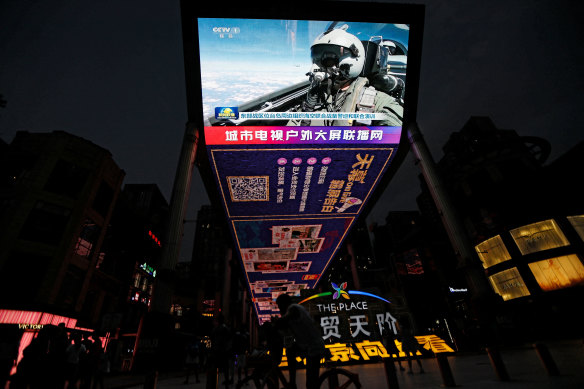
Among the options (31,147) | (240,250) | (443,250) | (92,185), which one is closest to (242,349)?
(240,250)

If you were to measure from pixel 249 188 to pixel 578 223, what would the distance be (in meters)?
26.9

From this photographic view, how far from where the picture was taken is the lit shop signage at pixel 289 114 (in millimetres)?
9367

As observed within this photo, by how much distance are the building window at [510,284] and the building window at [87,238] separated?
3389 cm

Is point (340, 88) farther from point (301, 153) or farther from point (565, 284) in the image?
point (565, 284)

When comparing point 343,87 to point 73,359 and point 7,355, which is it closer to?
point 73,359

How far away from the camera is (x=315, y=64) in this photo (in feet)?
32.6

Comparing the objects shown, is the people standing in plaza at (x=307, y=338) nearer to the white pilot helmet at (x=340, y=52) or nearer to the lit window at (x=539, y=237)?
the white pilot helmet at (x=340, y=52)

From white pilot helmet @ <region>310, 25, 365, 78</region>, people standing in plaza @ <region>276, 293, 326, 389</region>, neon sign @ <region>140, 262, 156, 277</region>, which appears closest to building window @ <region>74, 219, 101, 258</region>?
Answer: neon sign @ <region>140, 262, 156, 277</region>

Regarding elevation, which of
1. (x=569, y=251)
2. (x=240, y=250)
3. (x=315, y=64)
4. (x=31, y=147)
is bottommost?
(x=569, y=251)

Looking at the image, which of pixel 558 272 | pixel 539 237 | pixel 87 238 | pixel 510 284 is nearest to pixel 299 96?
pixel 87 238

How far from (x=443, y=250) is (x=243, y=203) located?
34853mm

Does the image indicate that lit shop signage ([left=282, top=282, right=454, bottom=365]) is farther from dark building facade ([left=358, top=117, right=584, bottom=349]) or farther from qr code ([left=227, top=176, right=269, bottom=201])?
qr code ([left=227, top=176, right=269, bottom=201])

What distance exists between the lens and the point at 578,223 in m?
20.5

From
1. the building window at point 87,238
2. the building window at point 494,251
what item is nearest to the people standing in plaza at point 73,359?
the building window at point 87,238
